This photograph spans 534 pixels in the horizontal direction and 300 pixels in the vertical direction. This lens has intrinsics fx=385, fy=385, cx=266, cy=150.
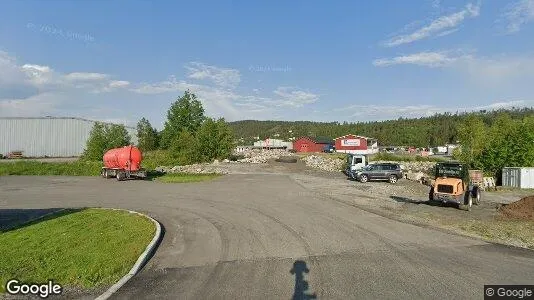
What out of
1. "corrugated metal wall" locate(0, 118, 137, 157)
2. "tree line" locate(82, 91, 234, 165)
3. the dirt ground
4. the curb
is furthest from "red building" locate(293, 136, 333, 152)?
the curb

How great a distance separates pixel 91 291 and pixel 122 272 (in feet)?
3.87

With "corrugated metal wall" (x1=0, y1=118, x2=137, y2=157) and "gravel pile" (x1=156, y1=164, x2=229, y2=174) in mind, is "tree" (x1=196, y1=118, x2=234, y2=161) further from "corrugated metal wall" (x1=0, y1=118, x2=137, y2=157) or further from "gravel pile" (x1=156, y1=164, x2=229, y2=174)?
"corrugated metal wall" (x1=0, y1=118, x2=137, y2=157)

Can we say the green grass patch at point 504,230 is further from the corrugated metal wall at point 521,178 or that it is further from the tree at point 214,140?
the tree at point 214,140

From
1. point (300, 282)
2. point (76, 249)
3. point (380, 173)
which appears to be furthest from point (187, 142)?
point (300, 282)

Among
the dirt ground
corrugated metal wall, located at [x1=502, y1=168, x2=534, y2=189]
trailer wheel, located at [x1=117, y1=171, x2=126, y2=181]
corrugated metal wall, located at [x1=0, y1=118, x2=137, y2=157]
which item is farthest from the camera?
corrugated metal wall, located at [x1=0, y1=118, x2=137, y2=157]

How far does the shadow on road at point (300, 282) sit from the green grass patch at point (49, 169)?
4054 centimetres

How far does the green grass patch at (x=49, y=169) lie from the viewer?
1774 inches

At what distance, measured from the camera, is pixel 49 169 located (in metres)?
45.9

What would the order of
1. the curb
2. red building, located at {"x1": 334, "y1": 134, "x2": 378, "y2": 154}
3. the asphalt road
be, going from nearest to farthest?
the curb, the asphalt road, red building, located at {"x1": 334, "y1": 134, "x2": 378, "y2": 154}

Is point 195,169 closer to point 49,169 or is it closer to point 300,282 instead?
point 49,169

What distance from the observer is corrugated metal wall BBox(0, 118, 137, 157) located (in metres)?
78.0

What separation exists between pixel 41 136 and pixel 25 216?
70.1 m

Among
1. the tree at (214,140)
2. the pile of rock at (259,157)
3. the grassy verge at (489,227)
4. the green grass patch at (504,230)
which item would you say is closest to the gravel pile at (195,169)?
the tree at (214,140)

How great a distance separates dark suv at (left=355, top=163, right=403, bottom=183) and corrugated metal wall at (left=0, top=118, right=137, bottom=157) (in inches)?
2655
